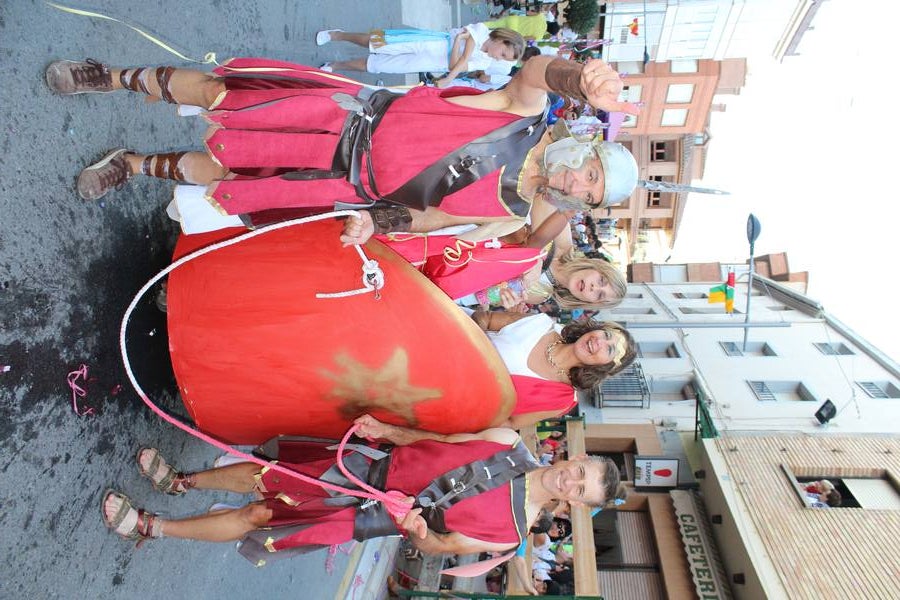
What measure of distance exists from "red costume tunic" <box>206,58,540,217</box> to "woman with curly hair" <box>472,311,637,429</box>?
1133 mm

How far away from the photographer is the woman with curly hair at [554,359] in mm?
3605

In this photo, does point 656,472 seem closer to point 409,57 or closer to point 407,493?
point 409,57

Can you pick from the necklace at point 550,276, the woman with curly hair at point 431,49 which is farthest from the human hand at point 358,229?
the woman with curly hair at point 431,49

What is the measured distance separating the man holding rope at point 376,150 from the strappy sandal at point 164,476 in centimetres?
148

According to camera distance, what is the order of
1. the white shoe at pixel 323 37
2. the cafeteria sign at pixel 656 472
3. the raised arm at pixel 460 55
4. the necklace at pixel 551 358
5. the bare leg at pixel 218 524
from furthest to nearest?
the cafeteria sign at pixel 656 472
the raised arm at pixel 460 55
the white shoe at pixel 323 37
the necklace at pixel 551 358
the bare leg at pixel 218 524

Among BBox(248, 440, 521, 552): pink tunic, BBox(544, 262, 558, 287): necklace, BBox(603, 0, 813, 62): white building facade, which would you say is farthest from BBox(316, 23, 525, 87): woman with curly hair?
BBox(603, 0, 813, 62): white building facade

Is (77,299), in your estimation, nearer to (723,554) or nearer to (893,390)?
(723,554)

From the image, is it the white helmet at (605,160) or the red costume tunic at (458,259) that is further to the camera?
the red costume tunic at (458,259)

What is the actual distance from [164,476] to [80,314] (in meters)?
1.11

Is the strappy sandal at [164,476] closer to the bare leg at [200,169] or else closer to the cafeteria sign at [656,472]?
the bare leg at [200,169]

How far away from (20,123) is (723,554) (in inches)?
334

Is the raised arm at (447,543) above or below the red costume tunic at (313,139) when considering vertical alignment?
below

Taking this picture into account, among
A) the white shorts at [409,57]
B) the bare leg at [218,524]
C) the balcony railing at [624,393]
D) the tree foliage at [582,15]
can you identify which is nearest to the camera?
the bare leg at [218,524]

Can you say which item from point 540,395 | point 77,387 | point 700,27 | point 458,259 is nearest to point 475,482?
point 540,395
